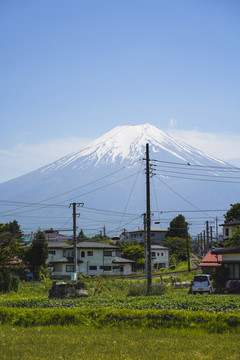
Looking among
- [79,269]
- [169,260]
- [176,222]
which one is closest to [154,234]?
[176,222]

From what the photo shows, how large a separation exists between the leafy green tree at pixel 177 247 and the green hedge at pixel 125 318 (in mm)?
83694

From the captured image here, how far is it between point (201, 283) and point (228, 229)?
1326 inches

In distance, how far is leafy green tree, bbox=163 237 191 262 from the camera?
10006cm

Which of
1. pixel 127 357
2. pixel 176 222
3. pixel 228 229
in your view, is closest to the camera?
pixel 127 357

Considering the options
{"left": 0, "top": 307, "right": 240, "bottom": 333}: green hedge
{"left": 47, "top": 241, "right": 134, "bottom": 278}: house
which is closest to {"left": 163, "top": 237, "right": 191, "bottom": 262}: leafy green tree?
{"left": 47, "top": 241, "right": 134, "bottom": 278}: house

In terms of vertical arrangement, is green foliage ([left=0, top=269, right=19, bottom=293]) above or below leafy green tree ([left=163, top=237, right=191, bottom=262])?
below

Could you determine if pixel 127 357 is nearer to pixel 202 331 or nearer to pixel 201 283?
pixel 202 331

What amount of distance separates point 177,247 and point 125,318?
8621cm

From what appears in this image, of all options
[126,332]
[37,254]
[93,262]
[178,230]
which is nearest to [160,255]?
[178,230]

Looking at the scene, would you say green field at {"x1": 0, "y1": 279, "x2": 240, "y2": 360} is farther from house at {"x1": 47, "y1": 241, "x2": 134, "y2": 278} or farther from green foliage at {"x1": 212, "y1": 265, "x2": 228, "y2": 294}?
house at {"x1": 47, "y1": 241, "x2": 134, "y2": 278}

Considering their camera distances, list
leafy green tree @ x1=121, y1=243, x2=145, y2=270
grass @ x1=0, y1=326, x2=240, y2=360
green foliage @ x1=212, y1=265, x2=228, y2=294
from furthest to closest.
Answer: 1. leafy green tree @ x1=121, y1=243, x2=145, y2=270
2. green foliage @ x1=212, y1=265, x2=228, y2=294
3. grass @ x1=0, y1=326, x2=240, y2=360

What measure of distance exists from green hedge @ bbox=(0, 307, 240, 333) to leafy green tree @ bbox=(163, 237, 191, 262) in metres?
83.7

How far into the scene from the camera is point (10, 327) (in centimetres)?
1653

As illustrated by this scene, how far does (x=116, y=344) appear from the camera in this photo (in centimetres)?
1282
